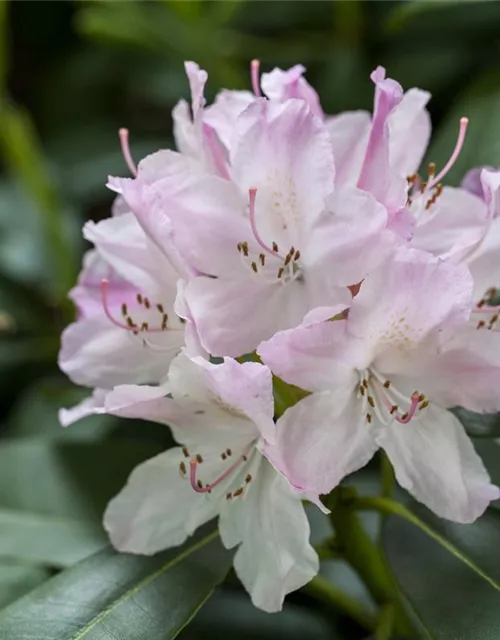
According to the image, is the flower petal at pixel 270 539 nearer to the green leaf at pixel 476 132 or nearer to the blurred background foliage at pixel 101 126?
the blurred background foliage at pixel 101 126

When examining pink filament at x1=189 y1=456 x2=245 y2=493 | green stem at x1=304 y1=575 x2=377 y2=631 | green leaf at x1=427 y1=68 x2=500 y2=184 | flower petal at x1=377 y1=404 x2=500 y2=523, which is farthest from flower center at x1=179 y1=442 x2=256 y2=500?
green leaf at x1=427 y1=68 x2=500 y2=184

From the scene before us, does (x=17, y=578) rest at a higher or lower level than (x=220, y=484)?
lower

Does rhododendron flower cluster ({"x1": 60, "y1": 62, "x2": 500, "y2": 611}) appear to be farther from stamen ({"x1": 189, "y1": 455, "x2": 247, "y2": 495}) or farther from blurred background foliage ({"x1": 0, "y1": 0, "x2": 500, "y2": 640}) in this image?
blurred background foliage ({"x1": 0, "y1": 0, "x2": 500, "y2": 640})

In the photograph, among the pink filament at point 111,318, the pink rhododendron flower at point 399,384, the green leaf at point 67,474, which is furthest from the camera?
the green leaf at point 67,474

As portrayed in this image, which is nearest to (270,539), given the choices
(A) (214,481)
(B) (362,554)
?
(A) (214,481)

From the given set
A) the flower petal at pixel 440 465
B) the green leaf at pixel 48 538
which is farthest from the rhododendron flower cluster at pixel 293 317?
the green leaf at pixel 48 538

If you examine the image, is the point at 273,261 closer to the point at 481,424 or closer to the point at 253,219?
the point at 253,219
